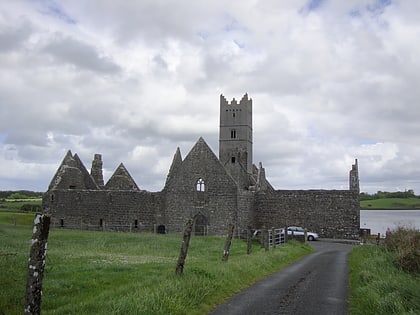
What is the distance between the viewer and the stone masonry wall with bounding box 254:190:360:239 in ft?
135

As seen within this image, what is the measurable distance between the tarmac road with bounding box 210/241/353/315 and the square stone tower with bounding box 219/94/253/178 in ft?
198

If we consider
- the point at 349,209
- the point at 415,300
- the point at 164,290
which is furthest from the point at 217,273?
the point at 349,209

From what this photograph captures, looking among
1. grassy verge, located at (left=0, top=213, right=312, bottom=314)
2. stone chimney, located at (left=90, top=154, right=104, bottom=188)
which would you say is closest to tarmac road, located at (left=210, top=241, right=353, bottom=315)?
grassy verge, located at (left=0, top=213, right=312, bottom=314)

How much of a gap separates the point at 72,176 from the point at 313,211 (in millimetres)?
23532

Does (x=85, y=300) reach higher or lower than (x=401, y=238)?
lower

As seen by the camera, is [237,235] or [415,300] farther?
[237,235]

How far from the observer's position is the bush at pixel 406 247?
16.1m

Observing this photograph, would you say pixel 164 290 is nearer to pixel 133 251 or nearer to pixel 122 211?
pixel 133 251

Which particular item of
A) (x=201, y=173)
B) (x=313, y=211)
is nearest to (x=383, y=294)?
(x=201, y=173)

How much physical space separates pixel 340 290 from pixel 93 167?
42507 millimetres

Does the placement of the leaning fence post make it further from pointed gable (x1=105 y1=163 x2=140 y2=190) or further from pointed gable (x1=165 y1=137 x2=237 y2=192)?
pointed gable (x1=105 y1=163 x2=140 y2=190)

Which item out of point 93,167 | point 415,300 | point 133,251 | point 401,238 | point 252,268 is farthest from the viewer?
point 93,167

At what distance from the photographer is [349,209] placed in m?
41.0

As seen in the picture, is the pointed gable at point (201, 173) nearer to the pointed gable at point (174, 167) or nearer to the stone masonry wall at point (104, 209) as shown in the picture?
the pointed gable at point (174, 167)
